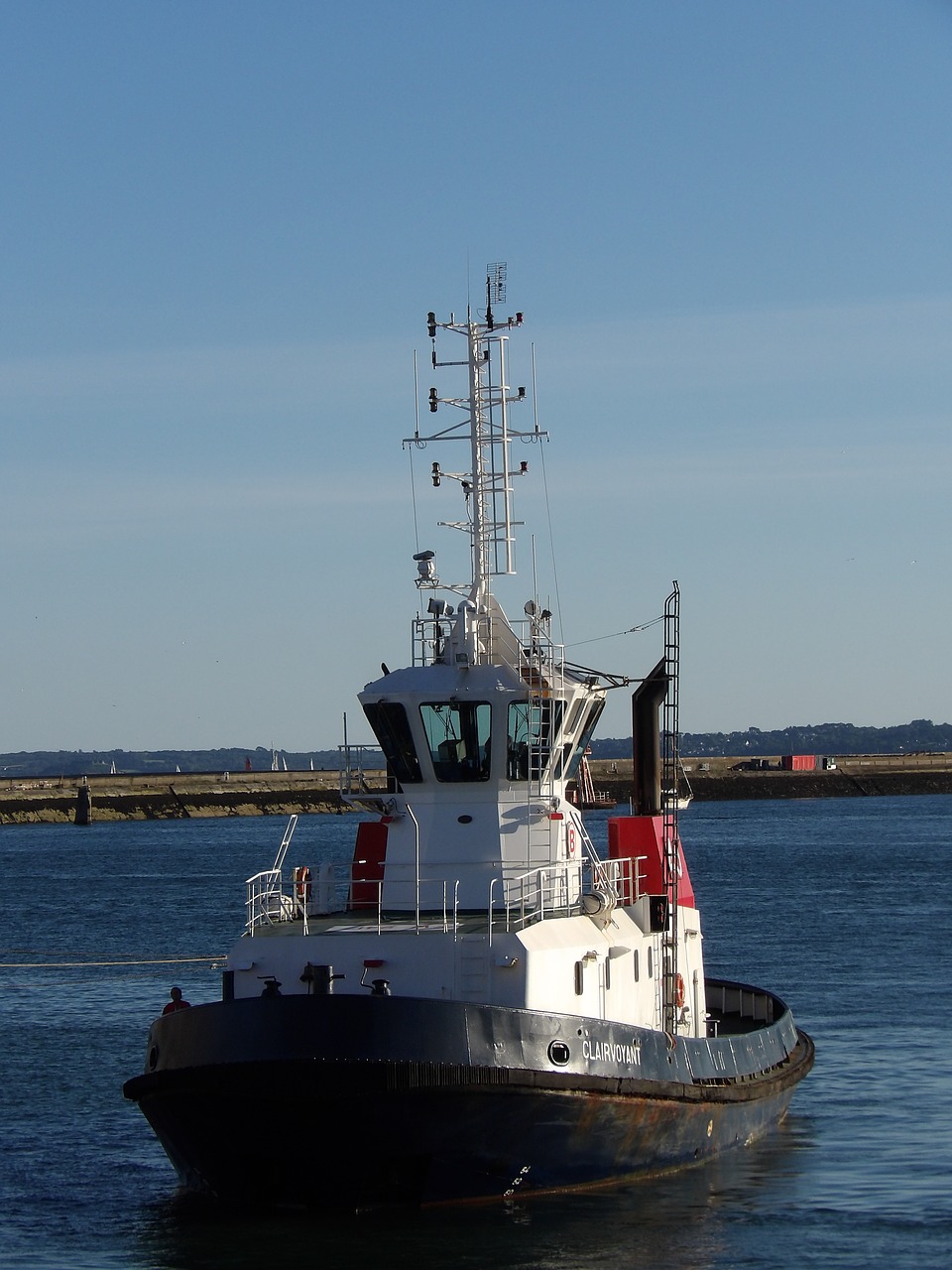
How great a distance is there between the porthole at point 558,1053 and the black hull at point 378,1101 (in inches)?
2.3

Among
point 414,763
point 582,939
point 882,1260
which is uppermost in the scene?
point 414,763

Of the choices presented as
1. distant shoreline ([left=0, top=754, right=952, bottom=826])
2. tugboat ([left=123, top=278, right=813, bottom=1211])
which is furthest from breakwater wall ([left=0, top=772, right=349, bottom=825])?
tugboat ([left=123, top=278, right=813, bottom=1211])

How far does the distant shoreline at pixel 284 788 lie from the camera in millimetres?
108312

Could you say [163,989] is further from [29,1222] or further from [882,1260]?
[882,1260]

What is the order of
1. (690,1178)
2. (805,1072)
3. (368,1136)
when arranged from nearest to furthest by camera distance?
(368,1136), (690,1178), (805,1072)

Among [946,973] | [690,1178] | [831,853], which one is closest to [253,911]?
[690,1178]

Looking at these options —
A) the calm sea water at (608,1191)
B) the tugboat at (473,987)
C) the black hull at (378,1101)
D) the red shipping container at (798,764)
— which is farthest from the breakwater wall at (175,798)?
the black hull at (378,1101)

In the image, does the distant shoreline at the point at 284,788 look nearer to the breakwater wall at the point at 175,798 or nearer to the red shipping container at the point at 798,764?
the breakwater wall at the point at 175,798

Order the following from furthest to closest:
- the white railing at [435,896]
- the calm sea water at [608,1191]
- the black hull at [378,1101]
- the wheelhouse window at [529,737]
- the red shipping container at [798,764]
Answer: the red shipping container at [798,764]
the wheelhouse window at [529,737]
the white railing at [435,896]
the calm sea water at [608,1191]
the black hull at [378,1101]

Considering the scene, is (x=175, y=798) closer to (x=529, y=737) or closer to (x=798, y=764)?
(x=798, y=764)

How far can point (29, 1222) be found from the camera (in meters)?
16.5

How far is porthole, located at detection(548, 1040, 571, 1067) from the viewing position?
1521cm

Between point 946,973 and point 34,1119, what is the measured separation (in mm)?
17574

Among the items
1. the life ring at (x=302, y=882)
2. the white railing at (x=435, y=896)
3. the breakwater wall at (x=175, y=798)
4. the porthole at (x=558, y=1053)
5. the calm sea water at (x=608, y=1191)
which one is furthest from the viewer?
the breakwater wall at (x=175, y=798)
